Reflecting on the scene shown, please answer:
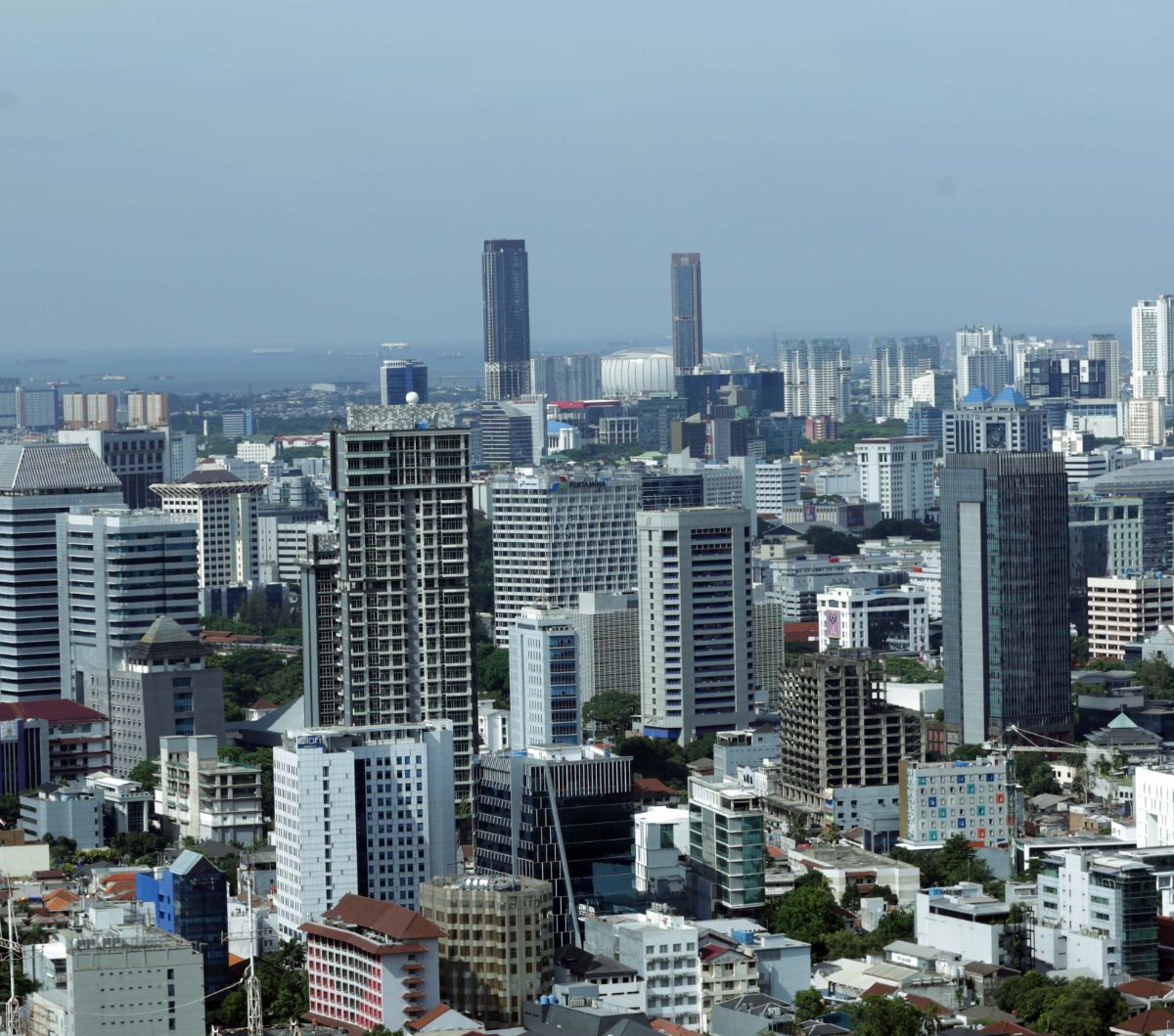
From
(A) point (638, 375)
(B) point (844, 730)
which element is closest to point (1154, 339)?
(A) point (638, 375)

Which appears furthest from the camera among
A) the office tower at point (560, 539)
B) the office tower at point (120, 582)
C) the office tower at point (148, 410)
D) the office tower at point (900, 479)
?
the office tower at point (148, 410)

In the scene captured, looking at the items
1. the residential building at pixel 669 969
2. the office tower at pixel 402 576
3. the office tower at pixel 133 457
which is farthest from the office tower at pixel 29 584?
the office tower at pixel 133 457

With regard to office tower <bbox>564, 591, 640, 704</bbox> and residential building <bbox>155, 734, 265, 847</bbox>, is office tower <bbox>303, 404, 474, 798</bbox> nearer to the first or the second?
residential building <bbox>155, 734, 265, 847</bbox>

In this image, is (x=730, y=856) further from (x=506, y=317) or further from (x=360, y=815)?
(x=506, y=317)

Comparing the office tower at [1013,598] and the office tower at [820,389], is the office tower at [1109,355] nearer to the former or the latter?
the office tower at [820,389]

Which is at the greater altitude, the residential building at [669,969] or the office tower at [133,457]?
the office tower at [133,457]

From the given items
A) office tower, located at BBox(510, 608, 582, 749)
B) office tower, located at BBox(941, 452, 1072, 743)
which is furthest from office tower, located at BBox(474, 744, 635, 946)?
office tower, located at BBox(941, 452, 1072, 743)

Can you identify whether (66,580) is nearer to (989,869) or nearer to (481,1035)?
(989,869)
